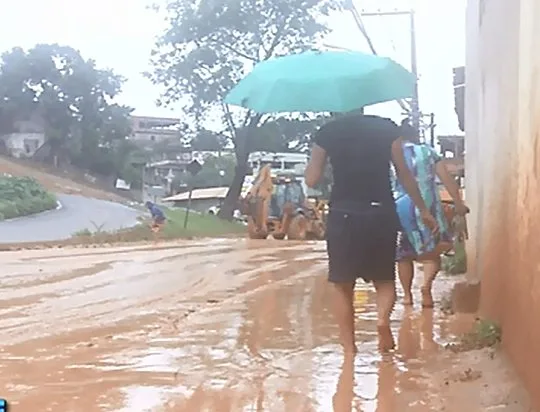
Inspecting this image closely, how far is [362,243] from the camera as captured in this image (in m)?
5.55

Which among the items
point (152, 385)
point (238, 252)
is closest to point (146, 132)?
point (238, 252)

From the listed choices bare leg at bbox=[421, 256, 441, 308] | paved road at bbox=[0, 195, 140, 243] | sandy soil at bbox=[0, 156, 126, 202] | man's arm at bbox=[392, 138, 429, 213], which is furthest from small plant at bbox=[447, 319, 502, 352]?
sandy soil at bbox=[0, 156, 126, 202]

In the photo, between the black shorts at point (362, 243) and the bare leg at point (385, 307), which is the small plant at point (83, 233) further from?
the black shorts at point (362, 243)

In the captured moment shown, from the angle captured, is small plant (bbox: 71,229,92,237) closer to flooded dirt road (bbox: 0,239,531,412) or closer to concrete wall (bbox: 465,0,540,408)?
flooded dirt road (bbox: 0,239,531,412)

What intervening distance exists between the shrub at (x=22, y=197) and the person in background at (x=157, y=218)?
8.78ft

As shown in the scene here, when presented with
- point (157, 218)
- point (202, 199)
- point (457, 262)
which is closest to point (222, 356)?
point (457, 262)

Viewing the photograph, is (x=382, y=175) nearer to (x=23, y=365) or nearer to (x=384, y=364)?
(x=384, y=364)

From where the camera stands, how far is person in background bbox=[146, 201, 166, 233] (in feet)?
87.3

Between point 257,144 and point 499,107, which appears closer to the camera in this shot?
point 499,107

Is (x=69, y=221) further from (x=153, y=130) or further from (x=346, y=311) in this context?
(x=346, y=311)

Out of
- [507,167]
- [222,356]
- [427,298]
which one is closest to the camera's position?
[507,167]

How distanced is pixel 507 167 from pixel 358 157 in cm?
85

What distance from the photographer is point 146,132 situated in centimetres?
3503

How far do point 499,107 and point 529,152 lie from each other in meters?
1.48
